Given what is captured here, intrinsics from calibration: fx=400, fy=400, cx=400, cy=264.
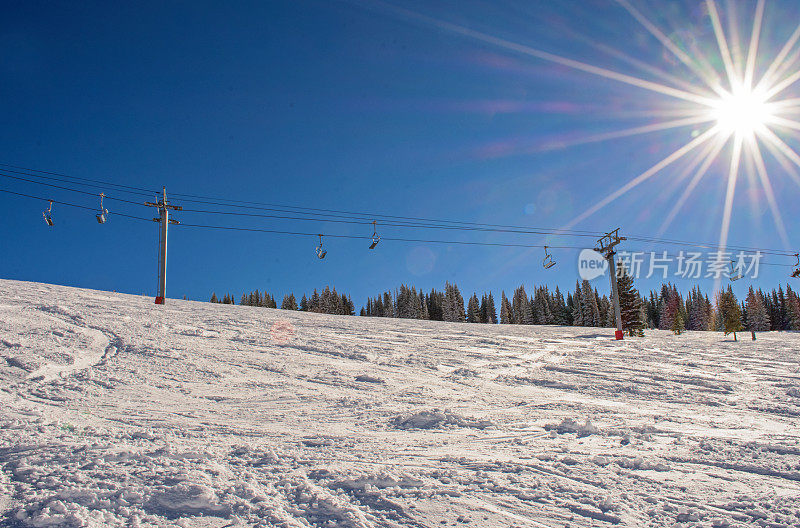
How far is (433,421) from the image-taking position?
5.17 metres

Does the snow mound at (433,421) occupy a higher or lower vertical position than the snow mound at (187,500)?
lower

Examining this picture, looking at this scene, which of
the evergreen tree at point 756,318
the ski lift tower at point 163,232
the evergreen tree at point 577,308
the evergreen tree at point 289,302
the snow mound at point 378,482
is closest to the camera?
the snow mound at point 378,482

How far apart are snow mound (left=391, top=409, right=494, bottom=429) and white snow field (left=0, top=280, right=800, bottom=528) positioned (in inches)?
1.2

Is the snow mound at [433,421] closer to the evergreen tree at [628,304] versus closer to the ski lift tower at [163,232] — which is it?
the ski lift tower at [163,232]

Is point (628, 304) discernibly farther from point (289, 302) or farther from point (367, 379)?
point (289, 302)

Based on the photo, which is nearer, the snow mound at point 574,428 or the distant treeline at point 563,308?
the snow mound at point 574,428

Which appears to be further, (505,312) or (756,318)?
(505,312)

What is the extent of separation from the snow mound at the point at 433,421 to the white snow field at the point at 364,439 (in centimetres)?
3

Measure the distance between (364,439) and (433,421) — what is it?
113 cm

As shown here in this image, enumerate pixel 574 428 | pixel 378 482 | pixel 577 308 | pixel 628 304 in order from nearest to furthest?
pixel 378 482
pixel 574 428
pixel 628 304
pixel 577 308

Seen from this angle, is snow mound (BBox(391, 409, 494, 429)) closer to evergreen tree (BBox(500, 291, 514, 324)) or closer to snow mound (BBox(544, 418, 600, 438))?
snow mound (BBox(544, 418, 600, 438))

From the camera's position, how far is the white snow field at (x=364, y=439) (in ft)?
8.93

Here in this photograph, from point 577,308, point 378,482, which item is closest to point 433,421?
point 378,482

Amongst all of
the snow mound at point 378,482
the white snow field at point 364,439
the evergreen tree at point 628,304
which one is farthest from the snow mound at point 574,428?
the evergreen tree at point 628,304
